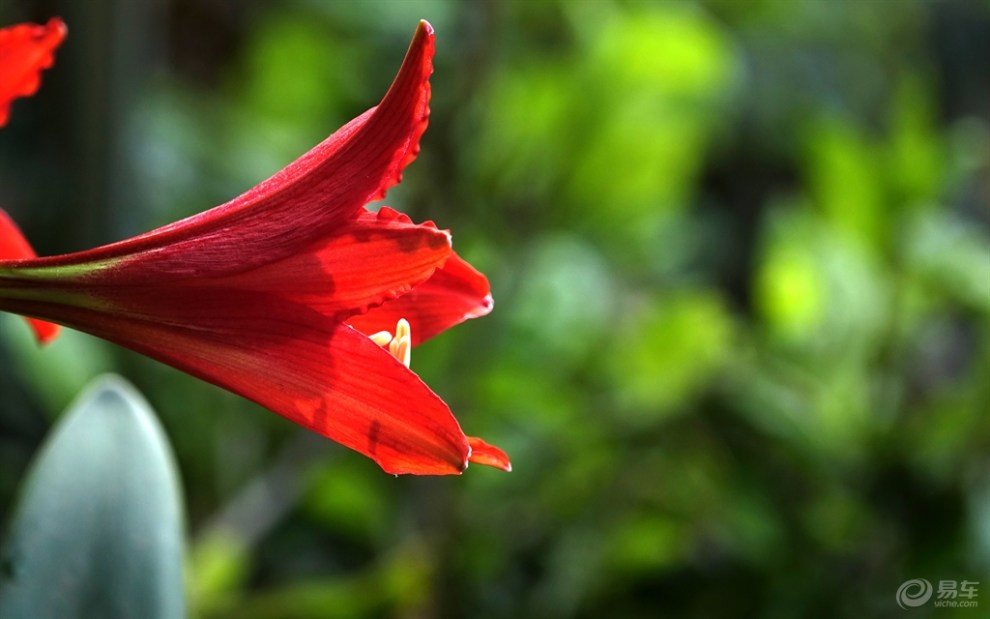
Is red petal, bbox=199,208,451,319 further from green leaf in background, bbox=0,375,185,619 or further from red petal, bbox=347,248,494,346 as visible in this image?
green leaf in background, bbox=0,375,185,619

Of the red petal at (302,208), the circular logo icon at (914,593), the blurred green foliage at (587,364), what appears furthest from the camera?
the blurred green foliage at (587,364)

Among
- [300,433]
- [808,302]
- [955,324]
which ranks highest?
[808,302]

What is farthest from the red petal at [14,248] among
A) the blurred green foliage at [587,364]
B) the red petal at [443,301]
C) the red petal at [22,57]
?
the blurred green foliage at [587,364]

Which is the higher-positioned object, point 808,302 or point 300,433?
point 808,302

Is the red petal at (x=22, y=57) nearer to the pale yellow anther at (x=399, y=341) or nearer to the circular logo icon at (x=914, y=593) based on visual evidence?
the pale yellow anther at (x=399, y=341)

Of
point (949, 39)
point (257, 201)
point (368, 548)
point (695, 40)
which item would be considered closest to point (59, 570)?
point (257, 201)

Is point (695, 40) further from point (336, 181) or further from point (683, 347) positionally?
point (336, 181)

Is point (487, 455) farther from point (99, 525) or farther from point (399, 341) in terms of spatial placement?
point (99, 525)
